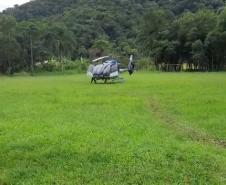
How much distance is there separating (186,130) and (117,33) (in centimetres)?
10549

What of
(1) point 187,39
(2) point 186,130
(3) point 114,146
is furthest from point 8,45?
(3) point 114,146

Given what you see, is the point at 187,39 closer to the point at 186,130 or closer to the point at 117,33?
the point at 117,33

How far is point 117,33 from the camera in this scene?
11869cm

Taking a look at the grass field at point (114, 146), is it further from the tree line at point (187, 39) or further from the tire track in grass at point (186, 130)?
the tree line at point (187, 39)

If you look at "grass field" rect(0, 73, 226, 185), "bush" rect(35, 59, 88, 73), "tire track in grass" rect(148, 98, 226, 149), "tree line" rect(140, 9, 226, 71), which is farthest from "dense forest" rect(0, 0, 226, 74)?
"grass field" rect(0, 73, 226, 185)

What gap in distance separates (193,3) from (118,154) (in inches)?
4126

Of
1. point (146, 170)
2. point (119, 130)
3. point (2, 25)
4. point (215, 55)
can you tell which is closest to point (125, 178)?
point (146, 170)

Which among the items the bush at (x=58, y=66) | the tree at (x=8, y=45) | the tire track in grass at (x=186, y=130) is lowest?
the tire track in grass at (x=186, y=130)

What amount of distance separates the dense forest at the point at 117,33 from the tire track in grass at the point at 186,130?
5776 cm

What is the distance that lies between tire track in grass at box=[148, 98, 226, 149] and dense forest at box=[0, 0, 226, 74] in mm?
57762

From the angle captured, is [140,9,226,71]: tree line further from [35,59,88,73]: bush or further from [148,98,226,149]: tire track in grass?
[148,98,226,149]: tire track in grass

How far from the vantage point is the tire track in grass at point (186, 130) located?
12594 mm

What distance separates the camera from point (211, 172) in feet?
30.4

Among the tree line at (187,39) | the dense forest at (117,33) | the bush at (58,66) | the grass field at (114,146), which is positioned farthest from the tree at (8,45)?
the grass field at (114,146)
